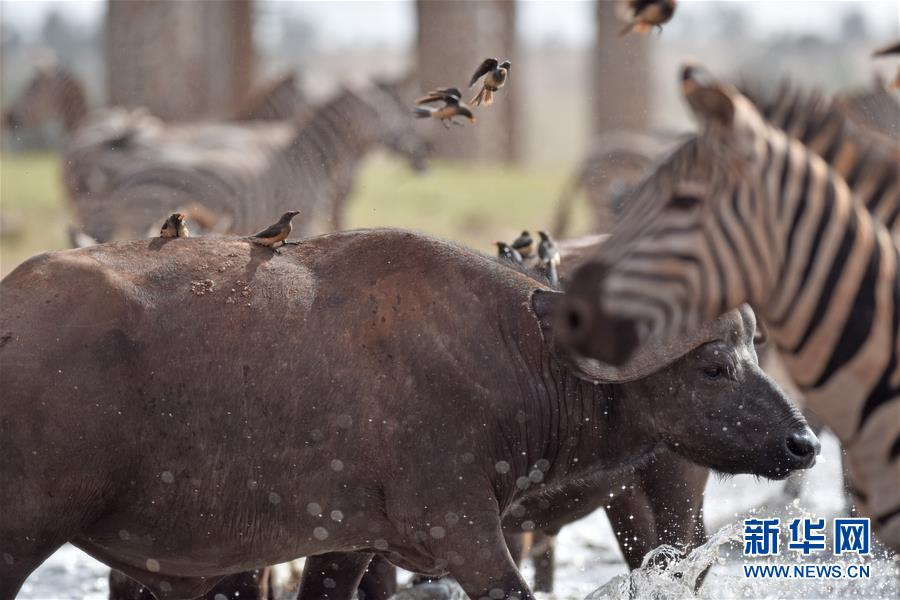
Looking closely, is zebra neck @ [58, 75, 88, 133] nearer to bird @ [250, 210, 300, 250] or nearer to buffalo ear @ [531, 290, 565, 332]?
bird @ [250, 210, 300, 250]

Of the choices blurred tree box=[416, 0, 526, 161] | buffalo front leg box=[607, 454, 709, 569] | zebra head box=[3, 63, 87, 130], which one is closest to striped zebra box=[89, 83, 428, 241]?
buffalo front leg box=[607, 454, 709, 569]

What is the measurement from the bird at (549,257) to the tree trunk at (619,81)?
20083 mm

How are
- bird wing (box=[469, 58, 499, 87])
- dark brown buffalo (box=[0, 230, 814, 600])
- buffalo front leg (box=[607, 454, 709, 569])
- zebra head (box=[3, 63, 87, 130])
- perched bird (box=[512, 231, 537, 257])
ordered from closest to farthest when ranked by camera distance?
dark brown buffalo (box=[0, 230, 814, 600]) < bird wing (box=[469, 58, 499, 87]) < buffalo front leg (box=[607, 454, 709, 569]) < perched bird (box=[512, 231, 537, 257]) < zebra head (box=[3, 63, 87, 130])

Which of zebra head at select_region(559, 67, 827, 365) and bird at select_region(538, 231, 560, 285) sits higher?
zebra head at select_region(559, 67, 827, 365)

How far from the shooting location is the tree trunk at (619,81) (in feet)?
88.1

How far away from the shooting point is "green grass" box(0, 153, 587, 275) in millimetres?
19234

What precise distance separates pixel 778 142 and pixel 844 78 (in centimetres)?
6422

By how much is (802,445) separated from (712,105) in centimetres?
202

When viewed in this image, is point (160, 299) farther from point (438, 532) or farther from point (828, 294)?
point (828, 294)

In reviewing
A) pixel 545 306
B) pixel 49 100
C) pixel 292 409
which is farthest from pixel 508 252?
pixel 49 100

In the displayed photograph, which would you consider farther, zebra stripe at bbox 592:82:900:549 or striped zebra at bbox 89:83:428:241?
striped zebra at bbox 89:83:428:241

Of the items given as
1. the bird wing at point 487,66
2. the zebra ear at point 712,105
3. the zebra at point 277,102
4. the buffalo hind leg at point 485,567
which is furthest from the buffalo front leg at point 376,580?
the zebra at point 277,102

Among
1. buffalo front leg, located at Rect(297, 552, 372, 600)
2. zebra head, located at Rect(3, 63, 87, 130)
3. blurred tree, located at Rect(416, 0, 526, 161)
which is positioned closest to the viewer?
buffalo front leg, located at Rect(297, 552, 372, 600)

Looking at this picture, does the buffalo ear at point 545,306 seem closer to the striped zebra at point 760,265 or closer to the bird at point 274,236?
the bird at point 274,236
